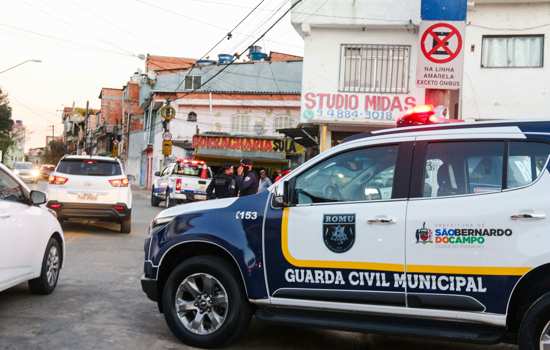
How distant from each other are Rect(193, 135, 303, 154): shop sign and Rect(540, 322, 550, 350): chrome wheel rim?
1198 inches

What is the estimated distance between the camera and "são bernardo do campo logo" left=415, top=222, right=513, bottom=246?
443cm

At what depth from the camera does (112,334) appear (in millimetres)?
5742

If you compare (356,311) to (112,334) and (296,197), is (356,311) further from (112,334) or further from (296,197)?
(112,334)

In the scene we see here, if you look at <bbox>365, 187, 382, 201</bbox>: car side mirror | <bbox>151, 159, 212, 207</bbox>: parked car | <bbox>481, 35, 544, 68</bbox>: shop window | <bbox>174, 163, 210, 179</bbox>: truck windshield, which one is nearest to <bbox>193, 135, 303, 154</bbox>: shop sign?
<bbox>151, 159, 212, 207</bbox>: parked car

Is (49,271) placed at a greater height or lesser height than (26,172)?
lesser

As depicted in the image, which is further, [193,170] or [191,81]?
[191,81]

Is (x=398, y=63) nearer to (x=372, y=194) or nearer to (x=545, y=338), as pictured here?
(x=372, y=194)

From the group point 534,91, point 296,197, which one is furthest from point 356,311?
point 534,91

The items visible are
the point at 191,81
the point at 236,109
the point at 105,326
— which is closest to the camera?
the point at 105,326

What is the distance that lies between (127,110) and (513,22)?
5210 cm

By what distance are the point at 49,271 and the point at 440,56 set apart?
8235 mm

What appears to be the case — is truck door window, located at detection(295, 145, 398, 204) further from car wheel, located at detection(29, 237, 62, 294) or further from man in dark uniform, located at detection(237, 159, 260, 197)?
man in dark uniform, located at detection(237, 159, 260, 197)

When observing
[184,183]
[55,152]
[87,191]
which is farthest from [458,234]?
[55,152]

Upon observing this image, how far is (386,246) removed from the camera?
4723mm
